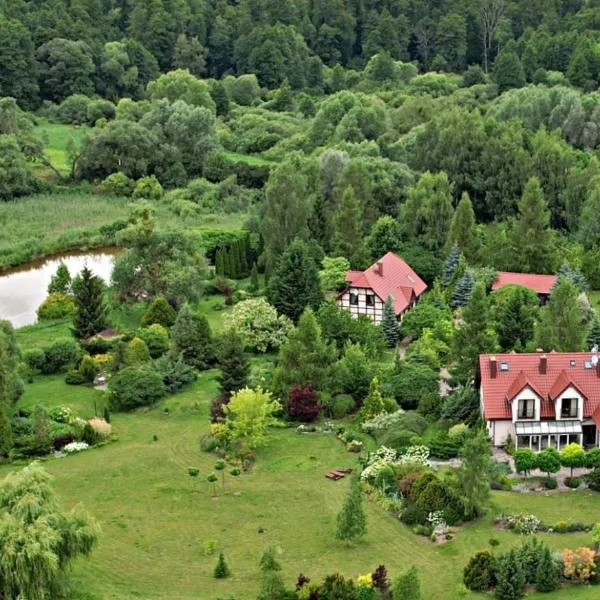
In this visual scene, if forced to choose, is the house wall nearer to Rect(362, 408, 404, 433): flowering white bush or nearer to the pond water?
Rect(362, 408, 404, 433): flowering white bush

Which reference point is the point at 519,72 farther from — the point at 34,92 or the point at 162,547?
the point at 162,547

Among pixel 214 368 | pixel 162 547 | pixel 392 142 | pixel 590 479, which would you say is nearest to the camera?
pixel 162 547

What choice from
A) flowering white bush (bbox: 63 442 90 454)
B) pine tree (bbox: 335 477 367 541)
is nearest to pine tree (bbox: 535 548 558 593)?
pine tree (bbox: 335 477 367 541)

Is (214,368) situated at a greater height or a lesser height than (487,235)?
lesser

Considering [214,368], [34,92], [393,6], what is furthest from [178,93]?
[214,368]

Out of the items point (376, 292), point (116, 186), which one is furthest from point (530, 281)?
point (116, 186)

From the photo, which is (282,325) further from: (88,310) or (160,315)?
(88,310)

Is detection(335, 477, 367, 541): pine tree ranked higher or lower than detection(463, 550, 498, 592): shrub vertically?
higher
